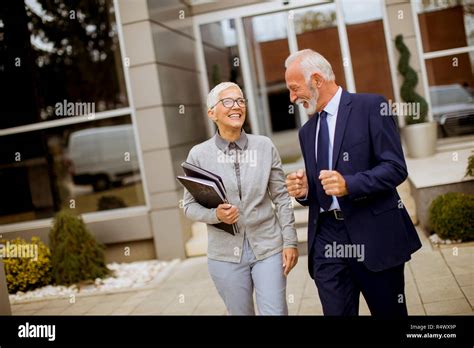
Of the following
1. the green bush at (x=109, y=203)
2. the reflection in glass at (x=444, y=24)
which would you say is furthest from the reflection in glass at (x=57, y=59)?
the reflection in glass at (x=444, y=24)

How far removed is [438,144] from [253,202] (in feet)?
9.36

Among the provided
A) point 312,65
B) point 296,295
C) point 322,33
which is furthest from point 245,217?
point 322,33

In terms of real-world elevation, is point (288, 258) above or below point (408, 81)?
below

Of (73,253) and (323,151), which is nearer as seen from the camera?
(323,151)

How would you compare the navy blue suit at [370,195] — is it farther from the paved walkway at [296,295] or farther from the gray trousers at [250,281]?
the paved walkway at [296,295]

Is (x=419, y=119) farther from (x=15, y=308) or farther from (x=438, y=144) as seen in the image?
(x=15, y=308)

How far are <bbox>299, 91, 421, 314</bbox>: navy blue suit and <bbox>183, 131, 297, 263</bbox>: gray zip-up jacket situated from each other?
0.66 ft

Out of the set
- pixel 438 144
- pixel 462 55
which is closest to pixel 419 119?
pixel 438 144

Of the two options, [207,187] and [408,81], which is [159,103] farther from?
[207,187]

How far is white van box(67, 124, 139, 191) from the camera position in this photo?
5336 mm

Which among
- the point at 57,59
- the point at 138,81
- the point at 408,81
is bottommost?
the point at 408,81

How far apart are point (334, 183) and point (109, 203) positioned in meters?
3.86

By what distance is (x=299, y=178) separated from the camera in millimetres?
2148

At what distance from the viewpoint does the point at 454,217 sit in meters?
3.64
